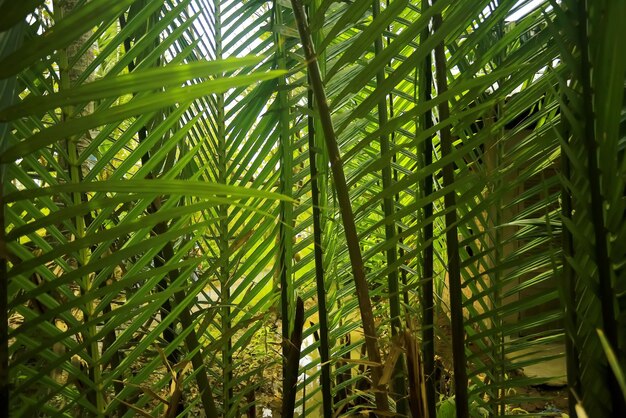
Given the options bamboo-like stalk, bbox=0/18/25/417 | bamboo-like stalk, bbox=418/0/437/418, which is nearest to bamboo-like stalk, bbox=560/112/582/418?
bamboo-like stalk, bbox=418/0/437/418

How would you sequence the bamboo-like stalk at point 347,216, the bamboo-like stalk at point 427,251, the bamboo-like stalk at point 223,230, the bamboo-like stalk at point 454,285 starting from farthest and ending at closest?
the bamboo-like stalk at point 223,230
the bamboo-like stalk at point 427,251
the bamboo-like stalk at point 454,285
the bamboo-like stalk at point 347,216

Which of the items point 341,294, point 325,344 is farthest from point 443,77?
point 341,294

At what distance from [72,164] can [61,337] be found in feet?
1.03

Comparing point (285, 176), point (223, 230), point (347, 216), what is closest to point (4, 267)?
point (347, 216)

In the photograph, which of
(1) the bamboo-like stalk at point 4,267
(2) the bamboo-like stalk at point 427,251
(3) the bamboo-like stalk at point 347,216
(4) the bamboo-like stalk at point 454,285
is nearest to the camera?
(1) the bamboo-like stalk at point 4,267

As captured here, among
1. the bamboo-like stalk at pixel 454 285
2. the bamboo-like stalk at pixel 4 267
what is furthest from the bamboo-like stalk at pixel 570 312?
the bamboo-like stalk at pixel 4 267

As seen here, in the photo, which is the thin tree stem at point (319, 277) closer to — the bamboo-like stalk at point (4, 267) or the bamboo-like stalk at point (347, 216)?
the bamboo-like stalk at point (347, 216)

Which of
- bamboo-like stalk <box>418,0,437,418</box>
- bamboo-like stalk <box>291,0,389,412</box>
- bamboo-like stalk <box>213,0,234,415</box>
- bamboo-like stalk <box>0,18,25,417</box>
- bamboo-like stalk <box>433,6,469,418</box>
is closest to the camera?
bamboo-like stalk <box>0,18,25,417</box>

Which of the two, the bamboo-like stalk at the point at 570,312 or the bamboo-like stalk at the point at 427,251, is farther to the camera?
the bamboo-like stalk at the point at 427,251

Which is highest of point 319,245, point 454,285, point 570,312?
point 319,245

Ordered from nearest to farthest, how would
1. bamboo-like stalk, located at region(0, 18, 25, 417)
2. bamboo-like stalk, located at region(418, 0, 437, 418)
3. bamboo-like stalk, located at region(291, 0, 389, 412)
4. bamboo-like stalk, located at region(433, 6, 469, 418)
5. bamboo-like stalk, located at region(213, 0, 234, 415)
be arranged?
bamboo-like stalk, located at region(0, 18, 25, 417)
bamboo-like stalk, located at region(291, 0, 389, 412)
bamboo-like stalk, located at region(433, 6, 469, 418)
bamboo-like stalk, located at region(418, 0, 437, 418)
bamboo-like stalk, located at region(213, 0, 234, 415)

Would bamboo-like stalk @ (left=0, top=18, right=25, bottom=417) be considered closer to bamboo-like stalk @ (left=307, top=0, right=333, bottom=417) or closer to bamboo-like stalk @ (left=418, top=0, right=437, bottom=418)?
bamboo-like stalk @ (left=307, top=0, right=333, bottom=417)

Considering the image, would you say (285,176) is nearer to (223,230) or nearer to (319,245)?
(319,245)

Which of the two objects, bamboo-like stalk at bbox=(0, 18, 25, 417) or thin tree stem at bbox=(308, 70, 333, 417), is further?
thin tree stem at bbox=(308, 70, 333, 417)
